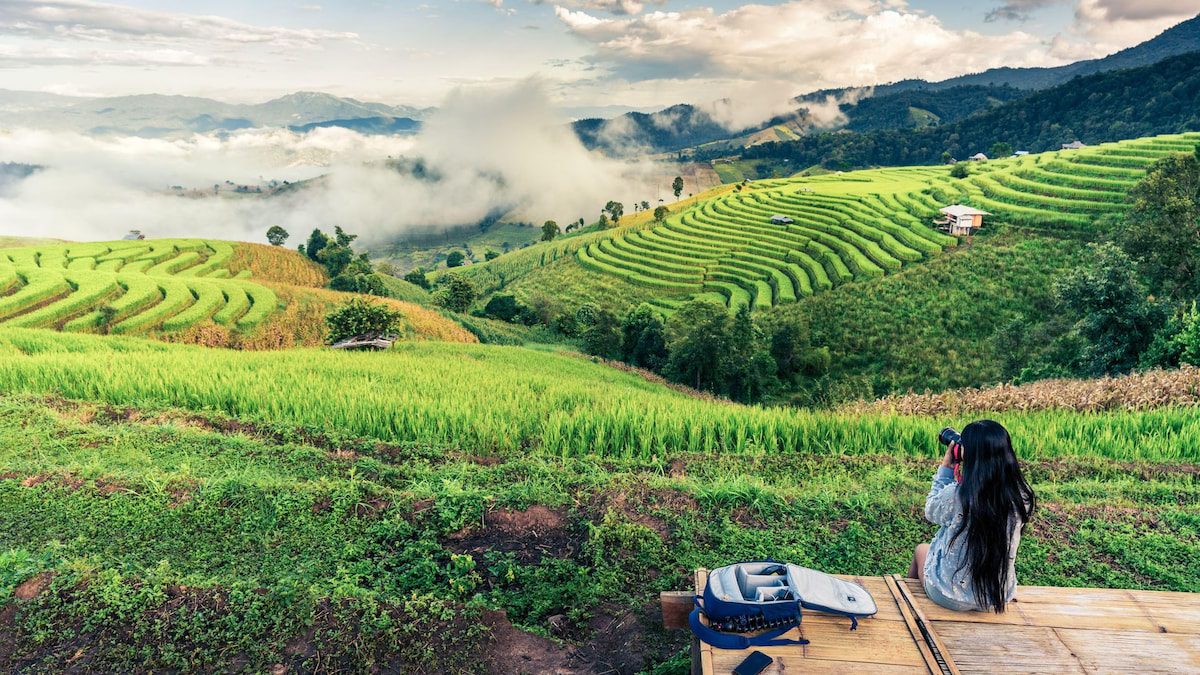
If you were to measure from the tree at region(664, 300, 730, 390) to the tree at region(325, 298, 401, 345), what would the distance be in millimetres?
12783

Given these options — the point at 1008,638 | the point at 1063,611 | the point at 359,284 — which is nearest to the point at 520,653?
the point at 1008,638

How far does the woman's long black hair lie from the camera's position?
3508 millimetres

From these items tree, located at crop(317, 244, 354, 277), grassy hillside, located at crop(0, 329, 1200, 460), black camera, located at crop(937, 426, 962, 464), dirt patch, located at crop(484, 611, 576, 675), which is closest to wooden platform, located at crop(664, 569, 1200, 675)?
black camera, located at crop(937, 426, 962, 464)

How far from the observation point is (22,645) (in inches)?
170

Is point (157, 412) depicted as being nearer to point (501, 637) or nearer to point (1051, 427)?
point (501, 637)

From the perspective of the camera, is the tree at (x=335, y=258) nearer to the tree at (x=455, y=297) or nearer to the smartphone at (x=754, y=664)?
the tree at (x=455, y=297)

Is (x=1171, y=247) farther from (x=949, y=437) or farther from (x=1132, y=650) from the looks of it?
(x=1132, y=650)

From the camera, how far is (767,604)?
3311 mm

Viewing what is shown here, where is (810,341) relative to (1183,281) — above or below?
below

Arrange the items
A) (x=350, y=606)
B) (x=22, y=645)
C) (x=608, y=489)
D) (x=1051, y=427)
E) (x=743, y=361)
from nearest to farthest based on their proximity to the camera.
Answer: (x=22, y=645)
(x=350, y=606)
(x=608, y=489)
(x=1051, y=427)
(x=743, y=361)

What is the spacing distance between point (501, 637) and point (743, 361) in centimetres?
2232

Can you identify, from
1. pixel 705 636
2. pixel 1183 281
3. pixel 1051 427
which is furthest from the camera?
pixel 1183 281

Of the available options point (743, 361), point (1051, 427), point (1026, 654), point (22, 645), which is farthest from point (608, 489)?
point (743, 361)

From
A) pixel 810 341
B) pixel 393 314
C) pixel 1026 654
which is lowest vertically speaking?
pixel 810 341
